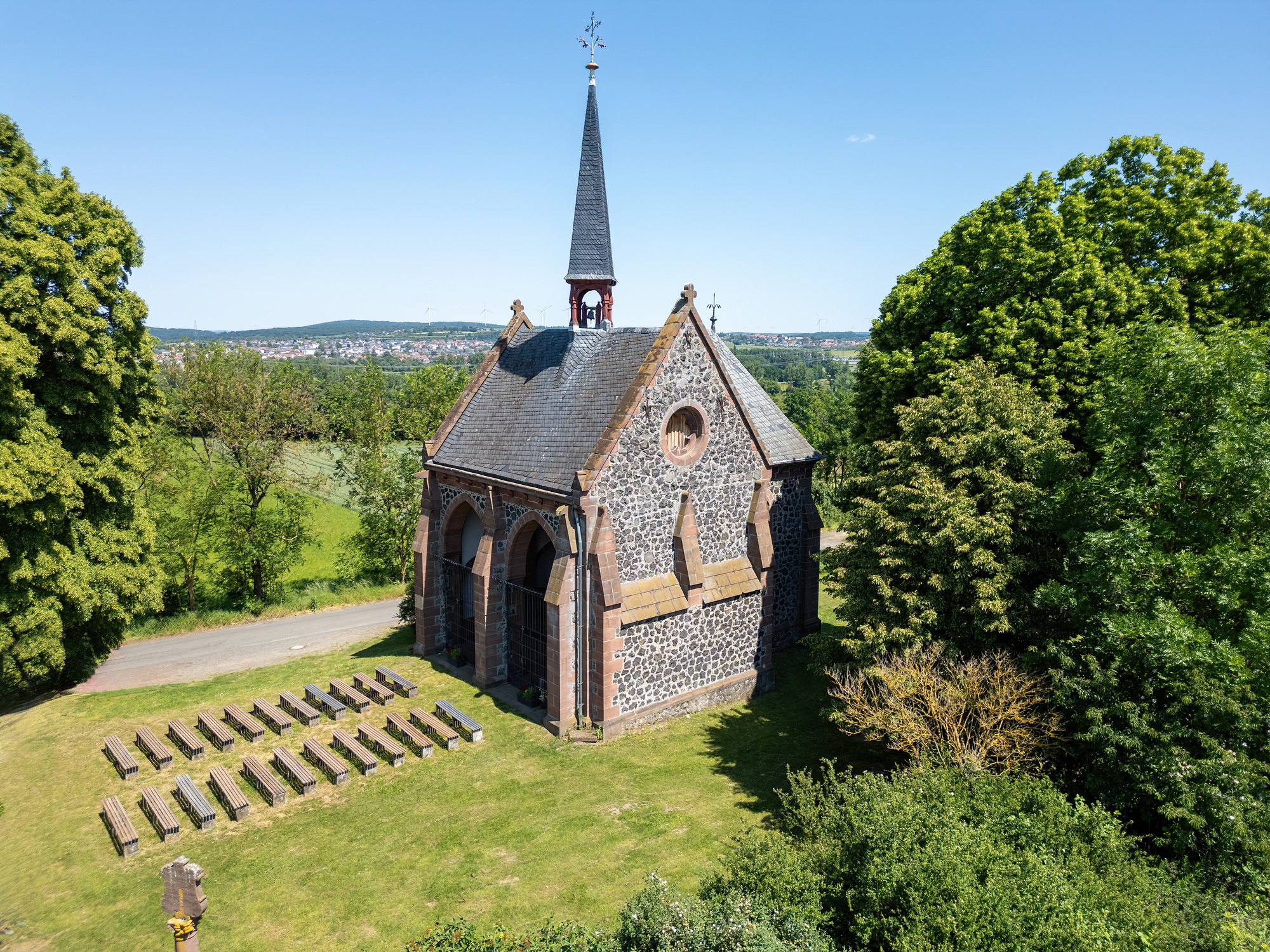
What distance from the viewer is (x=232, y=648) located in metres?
30.1

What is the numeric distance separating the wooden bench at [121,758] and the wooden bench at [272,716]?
3415 millimetres

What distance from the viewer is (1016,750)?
46.4 feet

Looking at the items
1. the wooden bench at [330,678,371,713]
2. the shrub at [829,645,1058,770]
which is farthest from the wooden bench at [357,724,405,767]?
the shrub at [829,645,1058,770]

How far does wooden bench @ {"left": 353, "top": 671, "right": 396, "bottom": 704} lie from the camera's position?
905 inches

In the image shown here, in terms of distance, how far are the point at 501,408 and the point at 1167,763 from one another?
21264 millimetres

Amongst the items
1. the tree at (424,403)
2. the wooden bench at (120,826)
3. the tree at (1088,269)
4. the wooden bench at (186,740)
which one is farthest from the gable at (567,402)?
the tree at (424,403)

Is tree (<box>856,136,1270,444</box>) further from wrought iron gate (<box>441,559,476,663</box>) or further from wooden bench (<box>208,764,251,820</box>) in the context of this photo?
wooden bench (<box>208,764,251,820</box>)

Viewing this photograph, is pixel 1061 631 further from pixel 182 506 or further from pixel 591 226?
pixel 182 506

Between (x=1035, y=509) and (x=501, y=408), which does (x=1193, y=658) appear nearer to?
(x=1035, y=509)

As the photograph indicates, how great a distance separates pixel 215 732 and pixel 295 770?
4.10 metres

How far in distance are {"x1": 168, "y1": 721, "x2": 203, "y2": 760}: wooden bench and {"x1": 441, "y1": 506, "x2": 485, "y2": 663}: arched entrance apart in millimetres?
8755

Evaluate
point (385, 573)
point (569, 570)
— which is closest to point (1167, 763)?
point (569, 570)

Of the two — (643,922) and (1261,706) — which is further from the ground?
(1261,706)

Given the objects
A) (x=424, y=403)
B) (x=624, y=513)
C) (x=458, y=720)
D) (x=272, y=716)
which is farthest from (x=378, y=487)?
(x=624, y=513)
